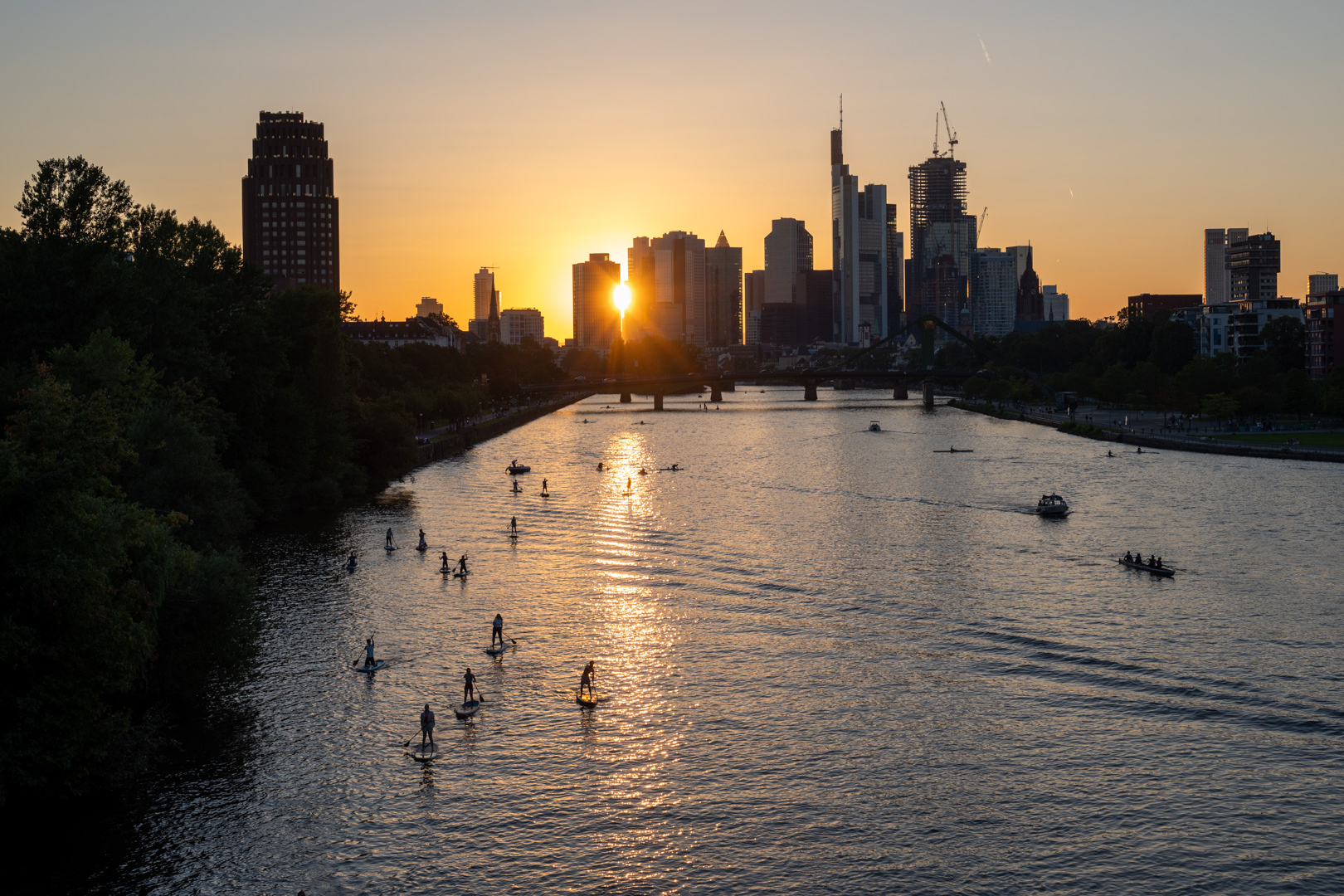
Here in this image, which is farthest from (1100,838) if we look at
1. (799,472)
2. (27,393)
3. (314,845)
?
(799,472)

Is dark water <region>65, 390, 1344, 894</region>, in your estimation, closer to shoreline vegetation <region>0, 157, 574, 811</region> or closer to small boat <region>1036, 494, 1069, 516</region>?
shoreline vegetation <region>0, 157, 574, 811</region>

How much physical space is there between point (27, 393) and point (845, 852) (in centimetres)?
2451

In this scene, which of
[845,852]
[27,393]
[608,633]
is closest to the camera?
[845,852]

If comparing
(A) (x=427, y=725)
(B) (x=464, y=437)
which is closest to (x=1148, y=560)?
(A) (x=427, y=725)

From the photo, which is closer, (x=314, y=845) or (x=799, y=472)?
(x=314, y=845)

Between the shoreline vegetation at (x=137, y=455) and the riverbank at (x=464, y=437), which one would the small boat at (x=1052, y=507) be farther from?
the riverbank at (x=464, y=437)

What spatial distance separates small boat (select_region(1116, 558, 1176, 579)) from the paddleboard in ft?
130

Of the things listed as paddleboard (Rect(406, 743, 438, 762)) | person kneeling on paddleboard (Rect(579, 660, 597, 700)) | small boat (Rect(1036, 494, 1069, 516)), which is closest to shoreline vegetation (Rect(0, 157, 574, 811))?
paddleboard (Rect(406, 743, 438, 762))

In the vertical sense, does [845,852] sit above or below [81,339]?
below

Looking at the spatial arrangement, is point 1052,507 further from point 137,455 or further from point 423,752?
point 137,455

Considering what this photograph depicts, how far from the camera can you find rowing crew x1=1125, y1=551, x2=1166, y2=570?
58281 millimetres

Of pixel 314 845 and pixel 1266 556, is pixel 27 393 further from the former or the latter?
pixel 1266 556

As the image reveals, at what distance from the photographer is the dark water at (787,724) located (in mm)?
27266

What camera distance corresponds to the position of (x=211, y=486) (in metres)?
49.1
